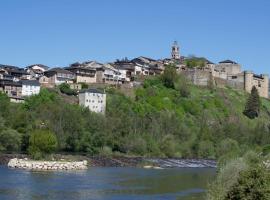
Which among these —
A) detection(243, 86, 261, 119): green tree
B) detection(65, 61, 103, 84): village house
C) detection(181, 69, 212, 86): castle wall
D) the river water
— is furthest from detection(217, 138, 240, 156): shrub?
the river water

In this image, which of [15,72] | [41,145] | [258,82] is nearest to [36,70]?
[15,72]

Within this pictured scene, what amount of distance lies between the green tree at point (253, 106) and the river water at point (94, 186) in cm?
7111

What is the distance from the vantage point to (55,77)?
11831 cm

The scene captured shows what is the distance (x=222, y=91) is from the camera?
141625 mm

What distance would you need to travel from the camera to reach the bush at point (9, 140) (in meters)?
80.8

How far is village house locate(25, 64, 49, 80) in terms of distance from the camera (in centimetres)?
12179

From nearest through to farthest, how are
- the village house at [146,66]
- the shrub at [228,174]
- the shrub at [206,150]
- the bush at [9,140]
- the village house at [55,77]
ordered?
the shrub at [228,174], the bush at [9,140], the shrub at [206,150], the village house at [55,77], the village house at [146,66]

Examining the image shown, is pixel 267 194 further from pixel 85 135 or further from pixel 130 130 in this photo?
pixel 130 130

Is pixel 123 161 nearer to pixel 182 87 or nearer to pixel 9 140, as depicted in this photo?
pixel 9 140

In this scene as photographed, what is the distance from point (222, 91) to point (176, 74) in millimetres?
14312

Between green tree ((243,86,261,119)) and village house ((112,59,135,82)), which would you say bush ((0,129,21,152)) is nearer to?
village house ((112,59,135,82))

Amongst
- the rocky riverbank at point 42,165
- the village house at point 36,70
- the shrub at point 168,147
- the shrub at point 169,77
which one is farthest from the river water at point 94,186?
the shrub at point 169,77

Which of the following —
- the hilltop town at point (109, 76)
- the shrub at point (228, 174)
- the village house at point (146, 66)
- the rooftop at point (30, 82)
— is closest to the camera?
the shrub at point (228, 174)

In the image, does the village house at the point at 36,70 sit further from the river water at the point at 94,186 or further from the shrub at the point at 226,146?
the river water at the point at 94,186
